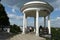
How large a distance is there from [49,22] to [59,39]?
9.70 metres

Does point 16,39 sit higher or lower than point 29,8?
lower

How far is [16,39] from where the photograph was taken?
875 inches

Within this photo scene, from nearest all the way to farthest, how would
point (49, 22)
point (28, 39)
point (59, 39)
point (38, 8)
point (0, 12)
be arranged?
point (59, 39), point (28, 39), point (38, 8), point (49, 22), point (0, 12)

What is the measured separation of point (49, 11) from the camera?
28.2 meters

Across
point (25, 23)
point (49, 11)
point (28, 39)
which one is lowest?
point (28, 39)

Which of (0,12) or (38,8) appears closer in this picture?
(38,8)

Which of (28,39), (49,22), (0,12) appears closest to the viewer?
(28,39)

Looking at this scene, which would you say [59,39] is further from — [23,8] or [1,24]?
[1,24]

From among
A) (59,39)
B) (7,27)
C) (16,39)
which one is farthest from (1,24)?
(59,39)

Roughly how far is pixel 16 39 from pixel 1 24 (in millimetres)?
27602

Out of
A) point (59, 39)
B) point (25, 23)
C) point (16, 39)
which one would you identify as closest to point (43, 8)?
point (25, 23)

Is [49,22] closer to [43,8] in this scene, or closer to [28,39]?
[43,8]

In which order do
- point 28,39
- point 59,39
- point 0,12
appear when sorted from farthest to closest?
point 0,12
point 28,39
point 59,39

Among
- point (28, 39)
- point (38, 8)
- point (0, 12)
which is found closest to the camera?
point (28, 39)
